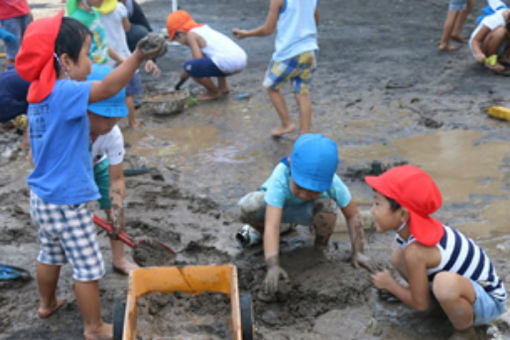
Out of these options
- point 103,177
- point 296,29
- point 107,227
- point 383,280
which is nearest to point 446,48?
point 296,29

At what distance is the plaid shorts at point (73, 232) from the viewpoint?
7.60ft

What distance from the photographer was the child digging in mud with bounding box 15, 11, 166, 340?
2135 millimetres

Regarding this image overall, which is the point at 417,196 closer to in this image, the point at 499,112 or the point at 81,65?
the point at 81,65

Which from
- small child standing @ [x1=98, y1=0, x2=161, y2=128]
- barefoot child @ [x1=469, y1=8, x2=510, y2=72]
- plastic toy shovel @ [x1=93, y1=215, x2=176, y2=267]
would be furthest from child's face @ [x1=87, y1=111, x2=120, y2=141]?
barefoot child @ [x1=469, y1=8, x2=510, y2=72]

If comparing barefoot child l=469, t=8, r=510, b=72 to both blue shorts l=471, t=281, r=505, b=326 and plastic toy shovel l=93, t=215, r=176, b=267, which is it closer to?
blue shorts l=471, t=281, r=505, b=326

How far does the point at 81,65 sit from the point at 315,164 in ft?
3.83

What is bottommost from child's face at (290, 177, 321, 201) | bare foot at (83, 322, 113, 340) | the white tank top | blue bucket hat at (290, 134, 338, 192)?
the white tank top

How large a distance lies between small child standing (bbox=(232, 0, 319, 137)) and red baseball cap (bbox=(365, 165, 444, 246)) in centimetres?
270

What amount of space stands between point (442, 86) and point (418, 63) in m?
1.04

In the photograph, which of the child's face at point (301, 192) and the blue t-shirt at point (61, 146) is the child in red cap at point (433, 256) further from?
the blue t-shirt at point (61, 146)

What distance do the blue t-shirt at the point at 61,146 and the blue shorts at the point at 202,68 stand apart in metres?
3.88

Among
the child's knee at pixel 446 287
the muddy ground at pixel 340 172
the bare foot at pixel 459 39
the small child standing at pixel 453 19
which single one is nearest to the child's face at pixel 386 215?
the child's knee at pixel 446 287

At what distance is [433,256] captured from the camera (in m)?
2.31

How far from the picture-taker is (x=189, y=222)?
3.62 meters
